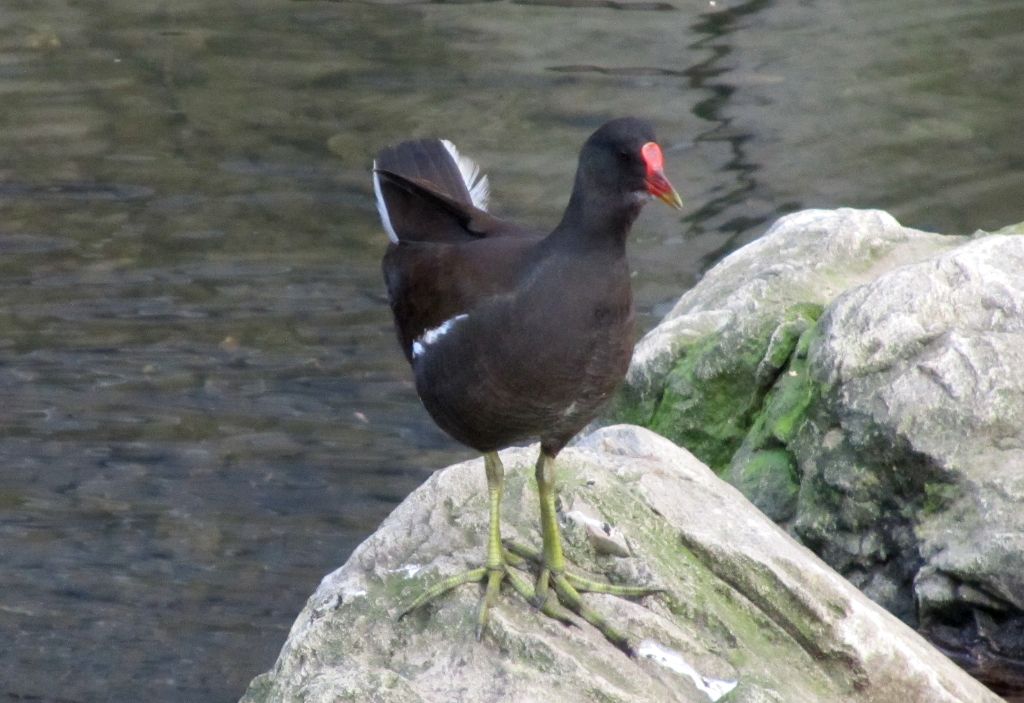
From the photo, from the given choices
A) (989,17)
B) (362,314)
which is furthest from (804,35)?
(362,314)

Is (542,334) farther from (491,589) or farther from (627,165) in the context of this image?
(491,589)

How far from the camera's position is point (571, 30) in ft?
35.0

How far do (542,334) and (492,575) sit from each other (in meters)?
0.59

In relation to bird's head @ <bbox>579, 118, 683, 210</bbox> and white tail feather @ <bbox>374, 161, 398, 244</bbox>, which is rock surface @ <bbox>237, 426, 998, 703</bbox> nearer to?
white tail feather @ <bbox>374, 161, 398, 244</bbox>

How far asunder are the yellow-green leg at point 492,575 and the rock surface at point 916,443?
1.19 m

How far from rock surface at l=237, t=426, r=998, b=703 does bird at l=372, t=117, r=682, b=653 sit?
64 millimetres

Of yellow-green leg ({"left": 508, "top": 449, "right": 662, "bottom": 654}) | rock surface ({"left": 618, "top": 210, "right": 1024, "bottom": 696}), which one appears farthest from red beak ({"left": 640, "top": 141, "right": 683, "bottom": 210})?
rock surface ({"left": 618, "top": 210, "right": 1024, "bottom": 696})

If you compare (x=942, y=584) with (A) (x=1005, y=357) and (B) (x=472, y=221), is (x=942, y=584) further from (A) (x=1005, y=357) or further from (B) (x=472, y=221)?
(B) (x=472, y=221)

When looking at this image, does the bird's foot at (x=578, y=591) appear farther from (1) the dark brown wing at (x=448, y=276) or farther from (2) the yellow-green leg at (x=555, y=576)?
(1) the dark brown wing at (x=448, y=276)

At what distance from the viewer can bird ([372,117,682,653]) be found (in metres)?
3.50

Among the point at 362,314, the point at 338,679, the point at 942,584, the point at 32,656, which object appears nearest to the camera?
the point at 338,679

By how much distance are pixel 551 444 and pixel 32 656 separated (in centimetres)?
258

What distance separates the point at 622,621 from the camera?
3.68m

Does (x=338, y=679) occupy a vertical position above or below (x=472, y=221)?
below
